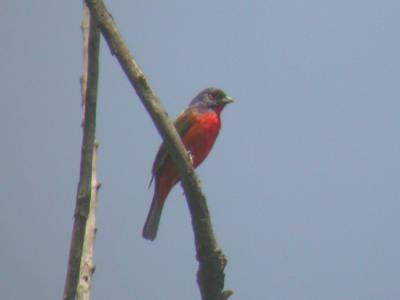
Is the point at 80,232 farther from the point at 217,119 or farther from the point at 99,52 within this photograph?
the point at 217,119

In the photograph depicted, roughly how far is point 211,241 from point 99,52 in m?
1.30

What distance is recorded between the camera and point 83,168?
3.15 m

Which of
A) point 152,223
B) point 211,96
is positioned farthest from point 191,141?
point 211,96

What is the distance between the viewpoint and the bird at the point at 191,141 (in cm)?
762

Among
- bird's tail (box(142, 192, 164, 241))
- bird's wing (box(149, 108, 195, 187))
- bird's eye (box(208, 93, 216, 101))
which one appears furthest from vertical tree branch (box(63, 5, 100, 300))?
bird's eye (box(208, 93, 216, 101))

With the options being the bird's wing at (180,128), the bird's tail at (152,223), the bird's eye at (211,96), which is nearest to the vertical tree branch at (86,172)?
the bird's wing at (180,128)

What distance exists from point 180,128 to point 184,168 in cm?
427

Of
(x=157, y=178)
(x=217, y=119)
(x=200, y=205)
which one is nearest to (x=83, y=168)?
(x=200, y=205)

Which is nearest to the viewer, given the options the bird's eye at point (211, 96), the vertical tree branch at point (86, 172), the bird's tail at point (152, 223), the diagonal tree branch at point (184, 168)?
the vertical tree branch at point (86, 172)

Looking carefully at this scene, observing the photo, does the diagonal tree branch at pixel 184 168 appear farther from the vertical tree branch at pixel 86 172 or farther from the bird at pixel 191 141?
the bird at pixel 191 141

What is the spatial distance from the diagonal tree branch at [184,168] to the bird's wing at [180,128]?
3355 mm

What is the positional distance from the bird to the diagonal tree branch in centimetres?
303

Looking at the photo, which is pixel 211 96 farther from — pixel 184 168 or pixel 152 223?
pixel 184 168

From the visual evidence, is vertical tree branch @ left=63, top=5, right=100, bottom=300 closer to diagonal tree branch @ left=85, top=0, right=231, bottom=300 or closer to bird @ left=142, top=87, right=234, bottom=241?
diagonal tree branch @ left=85, top=0, right=231, bottom=300
